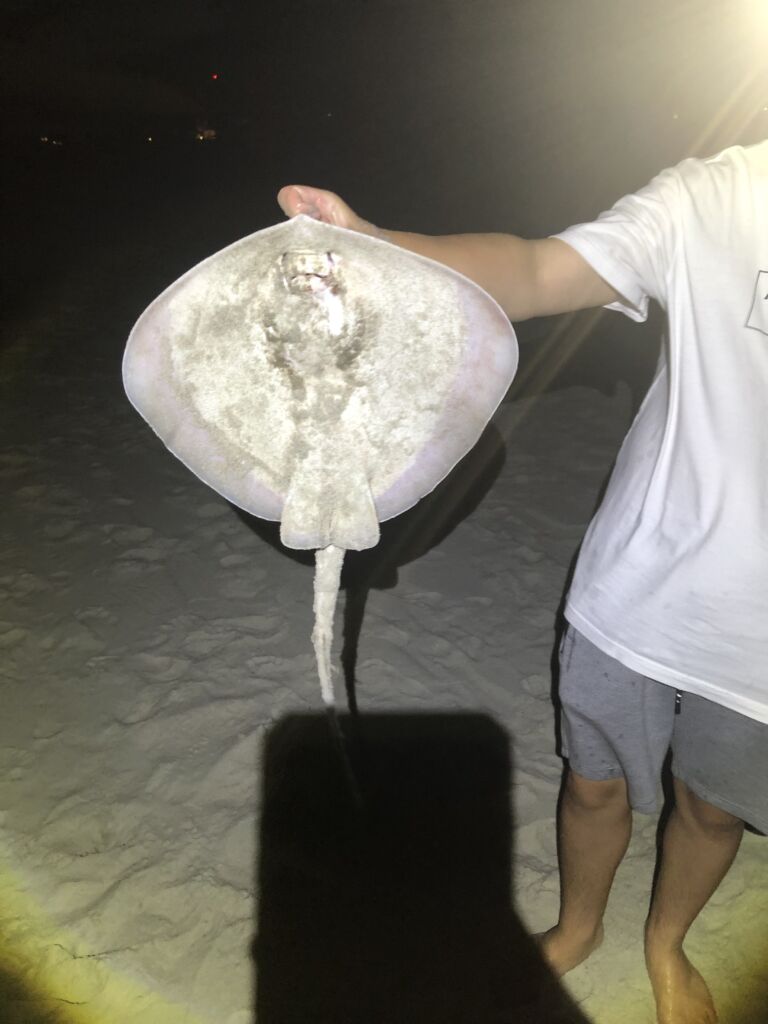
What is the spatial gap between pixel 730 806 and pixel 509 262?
127 centimetres

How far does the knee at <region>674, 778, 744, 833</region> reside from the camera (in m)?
1.46

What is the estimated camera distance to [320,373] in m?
1.03

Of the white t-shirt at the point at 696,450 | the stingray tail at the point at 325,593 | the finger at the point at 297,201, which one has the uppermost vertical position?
the finger at the point at 297,201

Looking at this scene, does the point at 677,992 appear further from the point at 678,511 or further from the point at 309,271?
the point at 309,271

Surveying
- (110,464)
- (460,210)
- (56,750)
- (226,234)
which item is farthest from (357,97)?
(56,750)

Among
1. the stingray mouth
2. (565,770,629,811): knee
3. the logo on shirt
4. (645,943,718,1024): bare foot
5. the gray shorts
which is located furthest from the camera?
(645,943,718,1024): bare foot

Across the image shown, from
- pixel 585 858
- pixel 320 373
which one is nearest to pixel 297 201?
pixel 320 373

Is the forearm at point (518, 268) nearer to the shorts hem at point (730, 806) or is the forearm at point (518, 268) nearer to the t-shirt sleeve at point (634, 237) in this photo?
the t-shirt sleeve at point (634, 237)

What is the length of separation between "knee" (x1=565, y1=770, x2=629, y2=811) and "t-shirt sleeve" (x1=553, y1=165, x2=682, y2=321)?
1.18m

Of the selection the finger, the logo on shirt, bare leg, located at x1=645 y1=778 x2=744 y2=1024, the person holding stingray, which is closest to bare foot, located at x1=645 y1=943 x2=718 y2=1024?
bare leg, located at x1=645 y1=778 x2=744 y2=1024

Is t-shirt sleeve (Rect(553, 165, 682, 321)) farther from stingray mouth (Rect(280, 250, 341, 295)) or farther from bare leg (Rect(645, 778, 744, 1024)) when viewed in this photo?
bare leg (Rect(645, 778, 744, 1024))

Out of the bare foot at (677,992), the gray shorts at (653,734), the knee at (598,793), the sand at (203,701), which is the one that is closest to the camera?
the gray shorts at (653,734)

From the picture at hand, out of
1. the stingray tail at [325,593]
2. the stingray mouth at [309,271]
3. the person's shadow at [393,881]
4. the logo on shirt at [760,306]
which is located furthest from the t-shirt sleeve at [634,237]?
the person's shadow at [393,881]

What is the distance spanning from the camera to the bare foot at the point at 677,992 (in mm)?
1820
